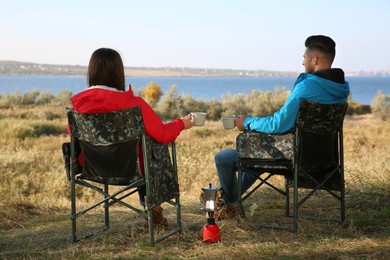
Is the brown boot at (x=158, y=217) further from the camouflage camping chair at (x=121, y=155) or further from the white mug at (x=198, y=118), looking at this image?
the white mug at (x=198, y=118)

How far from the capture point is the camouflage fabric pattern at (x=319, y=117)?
400 cm

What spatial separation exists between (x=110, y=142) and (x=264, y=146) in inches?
44.0

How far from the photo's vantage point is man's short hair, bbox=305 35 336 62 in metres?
4.21

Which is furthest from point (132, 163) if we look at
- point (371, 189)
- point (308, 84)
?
point (371, 189)

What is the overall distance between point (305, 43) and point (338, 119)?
0.62 m

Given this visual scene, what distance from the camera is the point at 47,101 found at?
37.4 meters

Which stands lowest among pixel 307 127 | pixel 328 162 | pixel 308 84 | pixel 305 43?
pixel 328 162

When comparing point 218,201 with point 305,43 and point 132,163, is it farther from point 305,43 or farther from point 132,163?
point 305,43

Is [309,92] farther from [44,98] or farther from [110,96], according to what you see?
[44,98]

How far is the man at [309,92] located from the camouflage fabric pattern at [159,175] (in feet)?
1.78

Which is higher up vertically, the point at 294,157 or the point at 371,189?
the point at 294,157

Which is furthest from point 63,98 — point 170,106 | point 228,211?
point 228,211

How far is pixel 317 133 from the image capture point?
4164mm

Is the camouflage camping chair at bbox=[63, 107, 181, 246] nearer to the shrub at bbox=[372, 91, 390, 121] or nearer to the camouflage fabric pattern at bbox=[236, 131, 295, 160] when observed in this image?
the camouflage fabric pattern at bbox=[236, 131, 295, 160]
